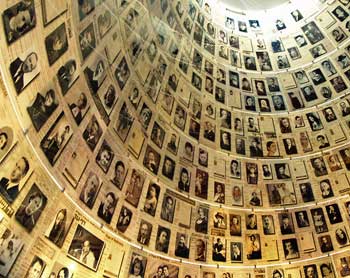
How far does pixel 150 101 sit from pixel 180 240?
464 centimetres

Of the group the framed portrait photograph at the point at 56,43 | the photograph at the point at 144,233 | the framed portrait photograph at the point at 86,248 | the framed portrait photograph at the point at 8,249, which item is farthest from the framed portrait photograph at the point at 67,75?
the photograph at the point at 144,233

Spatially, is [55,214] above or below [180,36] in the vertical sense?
below

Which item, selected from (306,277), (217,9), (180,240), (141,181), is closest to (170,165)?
(141,181)

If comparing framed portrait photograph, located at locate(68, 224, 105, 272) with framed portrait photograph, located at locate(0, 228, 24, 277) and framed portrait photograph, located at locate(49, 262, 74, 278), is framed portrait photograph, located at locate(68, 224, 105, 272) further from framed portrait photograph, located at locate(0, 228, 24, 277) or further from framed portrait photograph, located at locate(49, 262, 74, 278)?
framed portrait photograph, located at locate(0, 228, 24, 277)

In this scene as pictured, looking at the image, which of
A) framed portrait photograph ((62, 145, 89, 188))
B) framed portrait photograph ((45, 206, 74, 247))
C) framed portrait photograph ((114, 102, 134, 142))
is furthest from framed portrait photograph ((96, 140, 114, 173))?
framed portrait photograph ((45, 206, 74, 247))

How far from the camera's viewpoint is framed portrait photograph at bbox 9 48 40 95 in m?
8.61

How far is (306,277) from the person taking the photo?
14.4 metres

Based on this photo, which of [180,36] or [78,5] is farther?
[180,36]

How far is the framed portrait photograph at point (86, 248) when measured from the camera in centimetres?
1061

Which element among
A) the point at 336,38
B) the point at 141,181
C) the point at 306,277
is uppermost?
the point at 336,38

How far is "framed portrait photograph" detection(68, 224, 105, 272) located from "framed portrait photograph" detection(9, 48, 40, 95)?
3.87 meters

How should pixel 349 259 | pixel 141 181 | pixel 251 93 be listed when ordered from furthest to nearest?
1. pixel 251 93
2. pixel 349 259
3. pixel 141 181

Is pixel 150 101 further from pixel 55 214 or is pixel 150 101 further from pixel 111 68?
pixel 55 214

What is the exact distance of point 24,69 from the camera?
8.92 m
